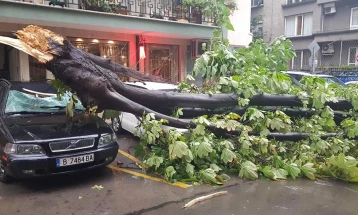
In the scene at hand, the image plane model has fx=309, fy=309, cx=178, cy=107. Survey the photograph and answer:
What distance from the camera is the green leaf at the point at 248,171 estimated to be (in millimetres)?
5309

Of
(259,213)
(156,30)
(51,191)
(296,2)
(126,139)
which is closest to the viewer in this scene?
(259,213)

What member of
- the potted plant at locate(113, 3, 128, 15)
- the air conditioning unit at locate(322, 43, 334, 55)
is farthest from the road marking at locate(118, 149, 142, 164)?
the air conditioning unit at locate(322, 43, 334, 55)

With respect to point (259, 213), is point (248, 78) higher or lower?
higher

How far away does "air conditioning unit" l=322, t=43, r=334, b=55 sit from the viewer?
82.2 ft

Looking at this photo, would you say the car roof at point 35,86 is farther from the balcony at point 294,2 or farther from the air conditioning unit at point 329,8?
the balcony at point 294,2

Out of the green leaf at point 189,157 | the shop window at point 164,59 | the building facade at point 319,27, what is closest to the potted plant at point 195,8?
the shop window at point 164,59

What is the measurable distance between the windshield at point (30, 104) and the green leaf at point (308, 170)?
4.41 m

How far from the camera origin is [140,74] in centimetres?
578

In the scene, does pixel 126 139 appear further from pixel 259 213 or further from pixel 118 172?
pixel 259 213

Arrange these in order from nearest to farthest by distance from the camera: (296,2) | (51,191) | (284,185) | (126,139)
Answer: (51,191)
(284,185)
(126,139)
(296,2)

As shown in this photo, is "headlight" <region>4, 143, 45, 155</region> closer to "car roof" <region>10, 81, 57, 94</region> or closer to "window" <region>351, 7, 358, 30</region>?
"car roof" <region>10, 81, 57, 94</region>

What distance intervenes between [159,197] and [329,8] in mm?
26821

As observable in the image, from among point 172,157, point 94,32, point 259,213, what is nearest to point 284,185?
point 259,213

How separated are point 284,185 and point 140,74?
321 cm
